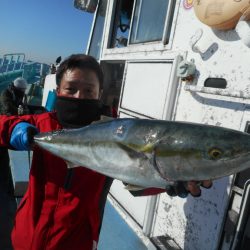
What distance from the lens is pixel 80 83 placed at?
2.01m

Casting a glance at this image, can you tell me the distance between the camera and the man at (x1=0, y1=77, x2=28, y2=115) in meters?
7.81

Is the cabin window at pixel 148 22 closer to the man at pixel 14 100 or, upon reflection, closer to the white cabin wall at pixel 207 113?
the white cabin wall at pixel 207 113

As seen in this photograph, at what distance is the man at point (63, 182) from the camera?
1.87 metres

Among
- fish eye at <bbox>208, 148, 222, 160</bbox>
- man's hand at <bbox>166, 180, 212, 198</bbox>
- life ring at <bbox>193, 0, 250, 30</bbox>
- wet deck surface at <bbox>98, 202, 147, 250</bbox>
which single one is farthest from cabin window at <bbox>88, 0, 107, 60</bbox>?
fish eye at <bbox>208, 148, 222, 160</bbox>

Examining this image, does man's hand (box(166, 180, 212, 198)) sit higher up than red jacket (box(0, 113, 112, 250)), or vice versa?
man's hand (box(166, 180, 212, 198))

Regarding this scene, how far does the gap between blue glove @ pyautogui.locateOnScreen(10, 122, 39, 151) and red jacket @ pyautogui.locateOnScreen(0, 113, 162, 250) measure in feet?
0.24

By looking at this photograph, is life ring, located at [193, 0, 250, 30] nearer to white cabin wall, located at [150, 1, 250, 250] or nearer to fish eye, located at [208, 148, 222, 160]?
white cabin wall, located at [150, 1, 250, 250]

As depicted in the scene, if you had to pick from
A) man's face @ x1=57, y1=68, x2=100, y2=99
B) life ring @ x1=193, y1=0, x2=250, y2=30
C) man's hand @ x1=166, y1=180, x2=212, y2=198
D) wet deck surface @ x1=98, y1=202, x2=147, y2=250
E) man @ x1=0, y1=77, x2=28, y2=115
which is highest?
life ring @ x1=193, y1=0, x2=250, y2=30

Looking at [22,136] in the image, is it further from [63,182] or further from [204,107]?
[204,107]

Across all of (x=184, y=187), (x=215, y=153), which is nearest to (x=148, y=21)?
(x=184, y=187)

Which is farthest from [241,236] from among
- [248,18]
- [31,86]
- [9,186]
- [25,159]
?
[31,86]

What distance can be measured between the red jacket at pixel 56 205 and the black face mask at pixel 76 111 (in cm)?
7

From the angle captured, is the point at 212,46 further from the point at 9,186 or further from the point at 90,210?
the point at 9,186

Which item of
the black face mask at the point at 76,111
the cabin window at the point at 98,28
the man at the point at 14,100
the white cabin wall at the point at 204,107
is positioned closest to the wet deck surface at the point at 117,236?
the white cabin wall at the point at 204,107
